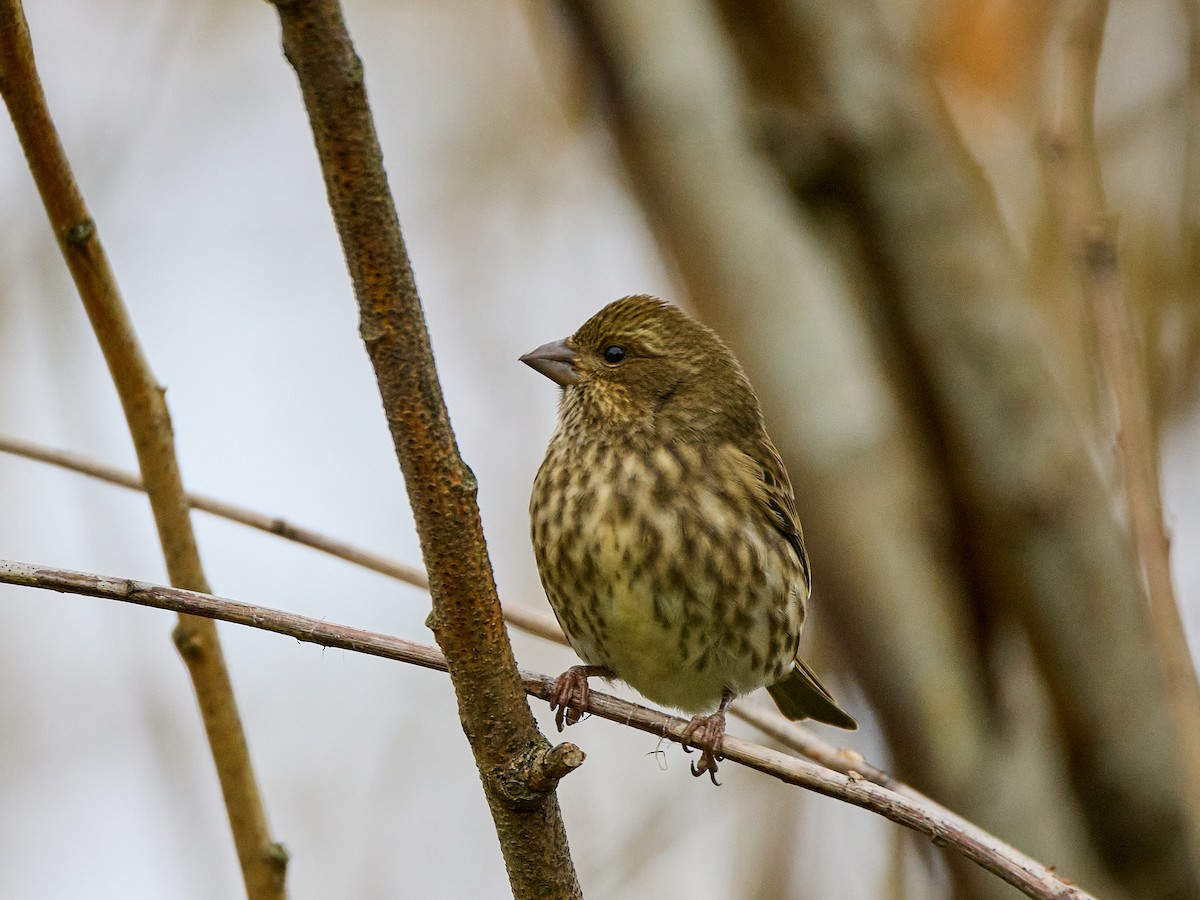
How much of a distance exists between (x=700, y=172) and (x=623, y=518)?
1572mm

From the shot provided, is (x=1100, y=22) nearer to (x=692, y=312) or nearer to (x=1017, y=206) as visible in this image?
(x=692, y=312)

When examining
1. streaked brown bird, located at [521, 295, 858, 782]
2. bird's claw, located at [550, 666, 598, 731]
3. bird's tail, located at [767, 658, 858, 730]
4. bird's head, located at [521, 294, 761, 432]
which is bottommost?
bird's tail, located at [767, 658, 858, 730]

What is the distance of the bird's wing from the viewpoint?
13.9ft

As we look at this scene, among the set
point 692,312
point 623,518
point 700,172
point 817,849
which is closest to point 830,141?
point 700,172

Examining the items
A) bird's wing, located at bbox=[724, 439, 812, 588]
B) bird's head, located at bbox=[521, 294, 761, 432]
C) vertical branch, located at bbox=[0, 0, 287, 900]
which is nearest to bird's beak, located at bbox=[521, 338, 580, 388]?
bird's head, located at bbox=[521, 294, 761, 432]

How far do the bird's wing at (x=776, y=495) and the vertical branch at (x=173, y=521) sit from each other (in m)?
1.93

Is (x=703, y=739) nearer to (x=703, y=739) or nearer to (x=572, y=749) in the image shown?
(x=703, y=739)

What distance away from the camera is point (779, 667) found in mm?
4203

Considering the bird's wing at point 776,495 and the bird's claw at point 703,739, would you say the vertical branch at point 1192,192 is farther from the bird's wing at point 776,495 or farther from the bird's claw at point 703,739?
the bird's claw at point 703,739

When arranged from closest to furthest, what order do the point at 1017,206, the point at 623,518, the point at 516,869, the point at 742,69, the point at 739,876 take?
the point at 516,869 → the point at 623,518 → the point at 739,876 → the point at 742,69 → the point at 1017,206

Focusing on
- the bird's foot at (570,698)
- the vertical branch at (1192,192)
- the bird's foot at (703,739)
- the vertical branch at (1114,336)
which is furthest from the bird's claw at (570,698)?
the vertical branch at (1192,192)

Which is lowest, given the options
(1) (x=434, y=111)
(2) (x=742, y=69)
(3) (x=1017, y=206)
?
(3) (x=1017, y=206)

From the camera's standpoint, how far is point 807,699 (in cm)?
460

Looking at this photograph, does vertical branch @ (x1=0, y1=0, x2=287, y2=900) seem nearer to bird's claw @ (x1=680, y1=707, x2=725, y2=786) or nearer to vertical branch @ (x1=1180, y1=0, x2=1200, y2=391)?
bird's claw @ (x1=680, y1=707, x2=725, y2=786)
